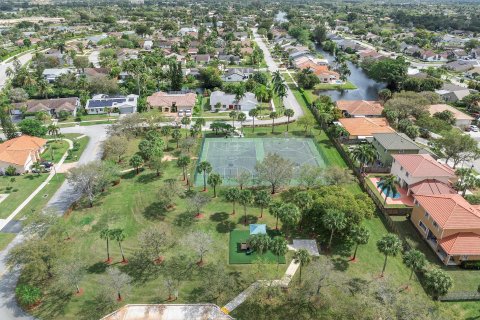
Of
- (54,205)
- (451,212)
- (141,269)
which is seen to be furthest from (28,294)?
(451,212)

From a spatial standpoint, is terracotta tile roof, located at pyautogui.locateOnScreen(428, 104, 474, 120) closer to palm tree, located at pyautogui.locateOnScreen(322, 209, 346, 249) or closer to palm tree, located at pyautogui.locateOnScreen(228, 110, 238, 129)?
palm tree, located at pyautogui.locateOnScreen(228, 110, 238, 129)

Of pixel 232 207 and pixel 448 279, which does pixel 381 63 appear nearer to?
pixel 232 207

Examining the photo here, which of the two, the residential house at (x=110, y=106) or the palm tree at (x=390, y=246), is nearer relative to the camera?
the palm tree at (x=390, y=246)

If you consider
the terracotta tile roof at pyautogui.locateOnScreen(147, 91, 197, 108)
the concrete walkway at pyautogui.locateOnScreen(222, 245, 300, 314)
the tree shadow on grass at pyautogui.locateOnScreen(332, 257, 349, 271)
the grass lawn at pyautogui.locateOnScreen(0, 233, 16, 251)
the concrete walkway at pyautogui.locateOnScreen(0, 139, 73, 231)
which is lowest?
the tree shadow on grass at pyautogui.locateOnScreen(332, 257, 349, 271)

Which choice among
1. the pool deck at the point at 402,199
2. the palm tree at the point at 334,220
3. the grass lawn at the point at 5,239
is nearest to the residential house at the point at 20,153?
the grass lawn at the point at 5,239

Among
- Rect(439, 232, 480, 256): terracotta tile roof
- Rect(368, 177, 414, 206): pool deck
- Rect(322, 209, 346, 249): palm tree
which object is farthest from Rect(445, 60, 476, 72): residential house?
Rect(322, 209, 346, 249): palm tree

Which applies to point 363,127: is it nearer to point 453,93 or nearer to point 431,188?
point 431,188

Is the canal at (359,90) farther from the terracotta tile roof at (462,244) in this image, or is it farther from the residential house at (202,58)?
the terracotta tile roof at (462,244)
